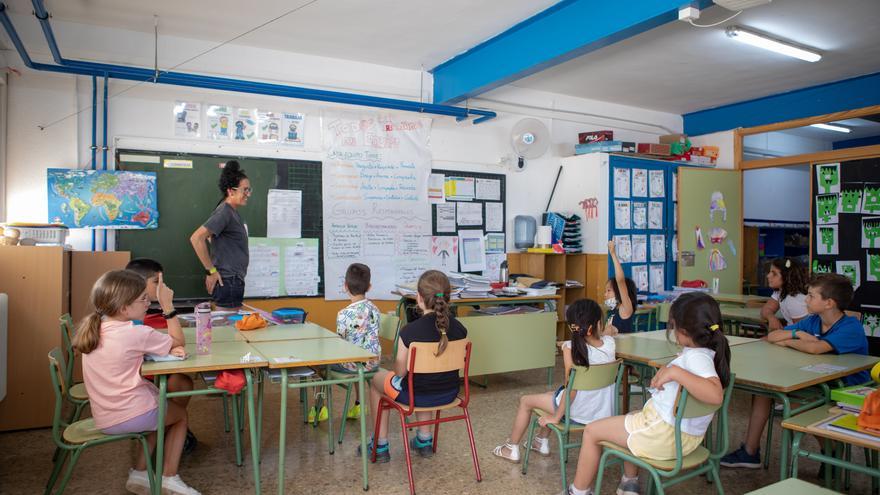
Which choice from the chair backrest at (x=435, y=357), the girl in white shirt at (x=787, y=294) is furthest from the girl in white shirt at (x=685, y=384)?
the girl in white shirt at (x=787, y=294)

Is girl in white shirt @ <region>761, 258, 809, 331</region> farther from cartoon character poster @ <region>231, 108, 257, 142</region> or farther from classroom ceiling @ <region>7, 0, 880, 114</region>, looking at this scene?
cartoon character poster @ <region>231, 108, 257, 142</region>

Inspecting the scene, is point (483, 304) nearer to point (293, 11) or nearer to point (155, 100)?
point (293, 11)

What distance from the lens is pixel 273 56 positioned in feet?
16.9

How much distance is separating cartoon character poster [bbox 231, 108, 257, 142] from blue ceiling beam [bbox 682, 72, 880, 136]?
5.50m

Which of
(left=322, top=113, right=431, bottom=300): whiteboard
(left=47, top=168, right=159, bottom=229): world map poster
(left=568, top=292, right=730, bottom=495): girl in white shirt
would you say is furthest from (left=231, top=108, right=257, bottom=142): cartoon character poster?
(left=568, top=292, right=730, bottom=495): girl in white shirt

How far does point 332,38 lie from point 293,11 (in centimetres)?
62

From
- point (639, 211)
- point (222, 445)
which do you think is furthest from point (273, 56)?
point (639, 211)

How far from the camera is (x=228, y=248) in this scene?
414 centimetres

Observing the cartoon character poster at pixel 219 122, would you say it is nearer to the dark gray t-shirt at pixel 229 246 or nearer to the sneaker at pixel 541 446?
the dark gray t-shirt at pixel 229 246

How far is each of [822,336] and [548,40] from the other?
263 cm

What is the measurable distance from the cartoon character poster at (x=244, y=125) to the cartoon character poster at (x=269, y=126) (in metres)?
0.05

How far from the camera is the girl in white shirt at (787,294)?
13.4 feet

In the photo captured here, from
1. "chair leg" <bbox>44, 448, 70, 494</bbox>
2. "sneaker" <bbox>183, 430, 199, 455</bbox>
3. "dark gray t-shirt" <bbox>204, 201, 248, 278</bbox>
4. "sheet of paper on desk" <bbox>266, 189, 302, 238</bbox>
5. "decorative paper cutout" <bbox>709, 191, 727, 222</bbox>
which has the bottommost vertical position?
"sneaker" <bbox>183, 430, 199, 455</bbox>

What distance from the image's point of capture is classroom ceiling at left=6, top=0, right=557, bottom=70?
13.7 ft
